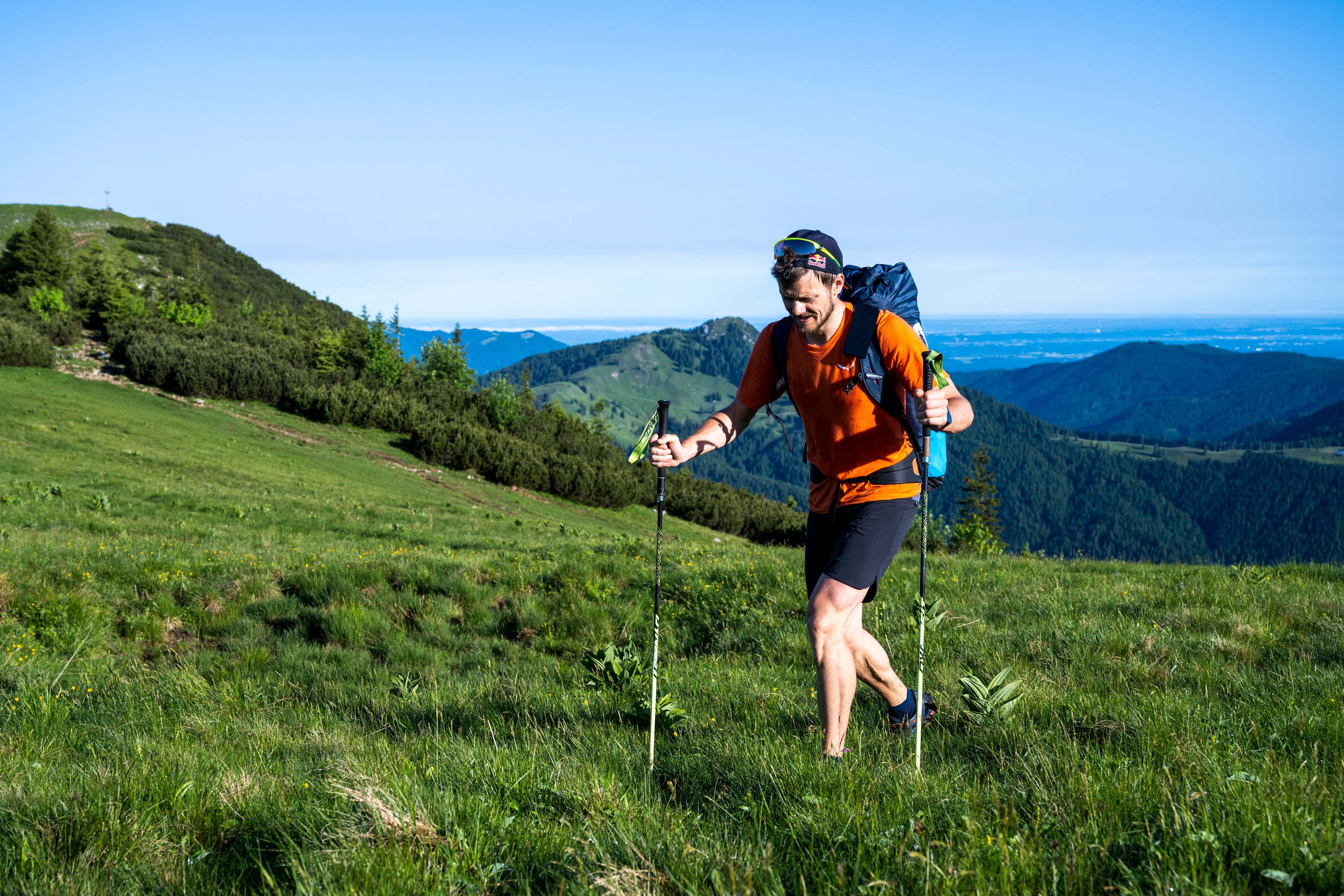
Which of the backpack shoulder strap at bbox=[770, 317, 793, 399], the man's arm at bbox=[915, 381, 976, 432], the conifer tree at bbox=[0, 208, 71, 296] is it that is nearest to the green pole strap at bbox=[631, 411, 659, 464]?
the backpack shoulder strap at bbox=[770, 317, 793, 399]

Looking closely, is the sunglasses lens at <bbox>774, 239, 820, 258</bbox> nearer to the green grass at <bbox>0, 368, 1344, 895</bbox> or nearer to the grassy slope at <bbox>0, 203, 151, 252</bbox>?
the green grass at <bbox>0, 368, 1344, 895</bbox>

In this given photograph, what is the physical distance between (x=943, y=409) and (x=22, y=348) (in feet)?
173

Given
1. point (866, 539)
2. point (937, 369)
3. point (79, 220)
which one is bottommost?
point (866, 539)

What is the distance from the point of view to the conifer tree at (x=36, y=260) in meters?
71.1

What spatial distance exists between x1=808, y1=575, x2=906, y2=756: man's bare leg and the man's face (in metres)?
1.39

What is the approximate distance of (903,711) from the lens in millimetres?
4500

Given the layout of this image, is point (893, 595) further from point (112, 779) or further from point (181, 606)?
point (181, 606)

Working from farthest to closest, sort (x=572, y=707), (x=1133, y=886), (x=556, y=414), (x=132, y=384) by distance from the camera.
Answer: (x=556, y=414)
(x=132, y=384)
(x=572, y=707)
(x=1133, y=886)

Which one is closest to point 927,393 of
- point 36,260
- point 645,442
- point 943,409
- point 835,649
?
point 943,409

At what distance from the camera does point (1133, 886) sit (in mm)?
2207

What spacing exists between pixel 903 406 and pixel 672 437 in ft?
4.13

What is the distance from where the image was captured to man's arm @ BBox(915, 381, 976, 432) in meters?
3.76

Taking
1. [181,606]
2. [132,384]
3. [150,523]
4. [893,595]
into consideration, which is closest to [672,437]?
[893,595]

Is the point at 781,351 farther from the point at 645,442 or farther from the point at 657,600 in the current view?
the point at 657,600
